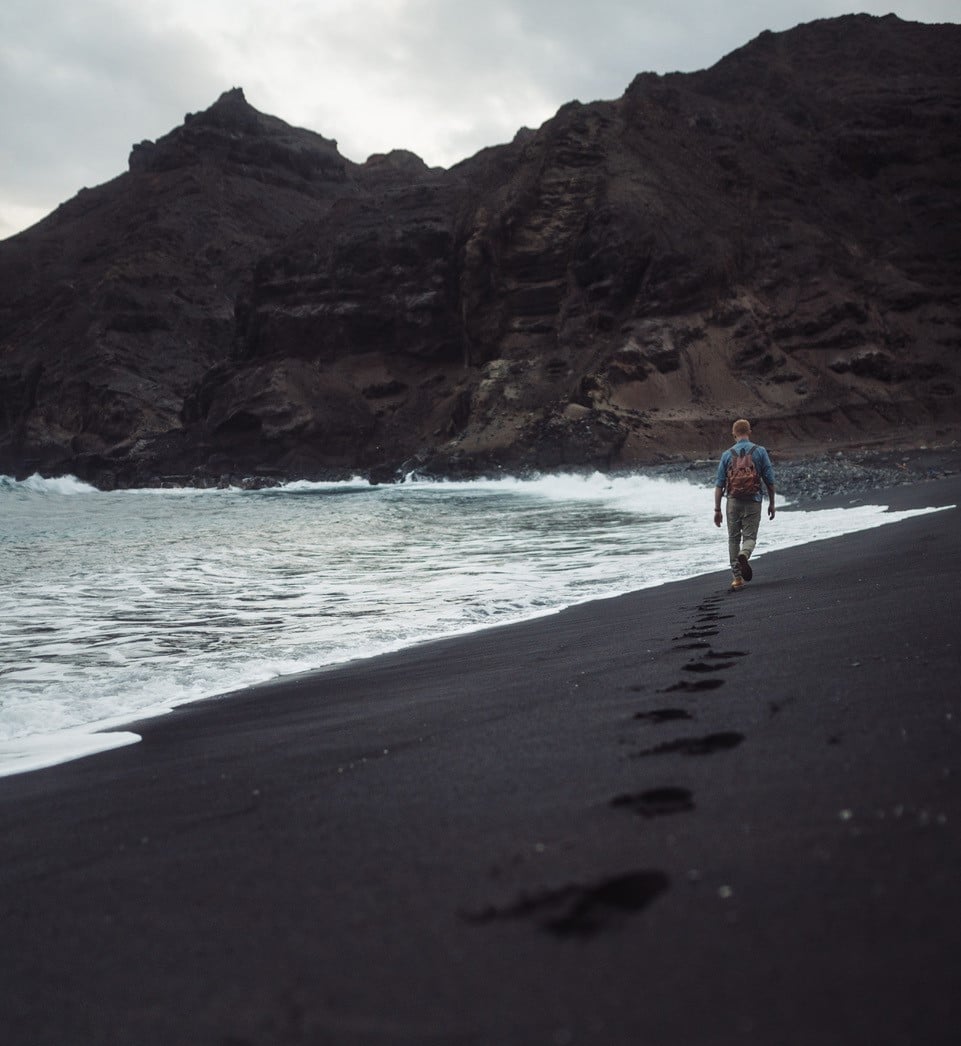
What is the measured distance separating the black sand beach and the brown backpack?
4733mm

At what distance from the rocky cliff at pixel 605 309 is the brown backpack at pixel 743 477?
4070 centimetres

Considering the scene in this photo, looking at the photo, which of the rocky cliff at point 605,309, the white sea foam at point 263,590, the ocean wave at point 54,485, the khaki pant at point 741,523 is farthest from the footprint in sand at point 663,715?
A: the ocean wave at point 54,485

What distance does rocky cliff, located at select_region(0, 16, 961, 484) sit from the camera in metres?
55.0

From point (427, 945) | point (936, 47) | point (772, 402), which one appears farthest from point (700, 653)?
point (936, 47)

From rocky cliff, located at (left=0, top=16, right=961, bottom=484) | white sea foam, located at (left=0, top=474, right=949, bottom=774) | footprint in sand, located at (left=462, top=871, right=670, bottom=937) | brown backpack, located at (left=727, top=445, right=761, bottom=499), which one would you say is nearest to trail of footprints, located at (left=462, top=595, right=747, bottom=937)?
footprint in sand, located at (left=462, top=871, right=670, bottom=937)

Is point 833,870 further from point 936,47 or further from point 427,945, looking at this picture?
point 936,47

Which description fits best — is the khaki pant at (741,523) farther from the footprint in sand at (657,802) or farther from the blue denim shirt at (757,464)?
the footprint in sand at (657,802)

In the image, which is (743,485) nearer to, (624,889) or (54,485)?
(624,889)

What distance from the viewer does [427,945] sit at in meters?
1.53

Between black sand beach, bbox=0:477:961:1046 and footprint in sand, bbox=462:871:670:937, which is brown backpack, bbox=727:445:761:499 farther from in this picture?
footprint in sand, bbox=462:871:670:937

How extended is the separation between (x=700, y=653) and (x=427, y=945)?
3033 millimetres

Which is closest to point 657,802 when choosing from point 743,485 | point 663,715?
point 663,715

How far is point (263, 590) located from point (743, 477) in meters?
5.36

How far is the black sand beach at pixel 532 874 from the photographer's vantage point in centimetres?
130
